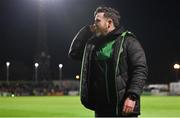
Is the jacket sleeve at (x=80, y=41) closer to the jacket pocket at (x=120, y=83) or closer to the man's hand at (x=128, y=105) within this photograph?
the jacket pocket at (x=120, y=83)

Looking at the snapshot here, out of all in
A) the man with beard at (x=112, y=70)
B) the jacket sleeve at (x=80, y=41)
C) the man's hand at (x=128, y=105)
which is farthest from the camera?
the jacket sleeve at (x=80, y=41)

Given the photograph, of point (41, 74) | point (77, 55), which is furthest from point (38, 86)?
point (77, 55)

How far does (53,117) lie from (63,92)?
2555 inches

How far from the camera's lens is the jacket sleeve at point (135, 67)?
6336 millimetres

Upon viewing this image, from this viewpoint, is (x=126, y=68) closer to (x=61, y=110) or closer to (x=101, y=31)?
(x=101, y=31)

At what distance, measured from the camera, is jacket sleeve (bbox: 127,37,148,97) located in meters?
6.34

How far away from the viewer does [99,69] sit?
21.5ft

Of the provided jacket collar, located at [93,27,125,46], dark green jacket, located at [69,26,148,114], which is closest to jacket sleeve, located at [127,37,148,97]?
dark green jacket, located at [69,26,148,114]

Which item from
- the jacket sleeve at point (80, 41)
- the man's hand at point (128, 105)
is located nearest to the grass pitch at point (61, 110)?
the jacket sleeve at point (80, 41)

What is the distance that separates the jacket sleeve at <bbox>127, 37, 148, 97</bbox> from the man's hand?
10cm

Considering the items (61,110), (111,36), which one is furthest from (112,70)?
(61,110)

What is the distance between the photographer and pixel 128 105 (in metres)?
6.28

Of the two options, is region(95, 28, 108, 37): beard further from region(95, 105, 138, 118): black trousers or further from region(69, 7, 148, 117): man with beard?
region(95, 105, 138, 118): black trousers

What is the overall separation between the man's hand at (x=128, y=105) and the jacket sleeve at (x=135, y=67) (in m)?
0.10
